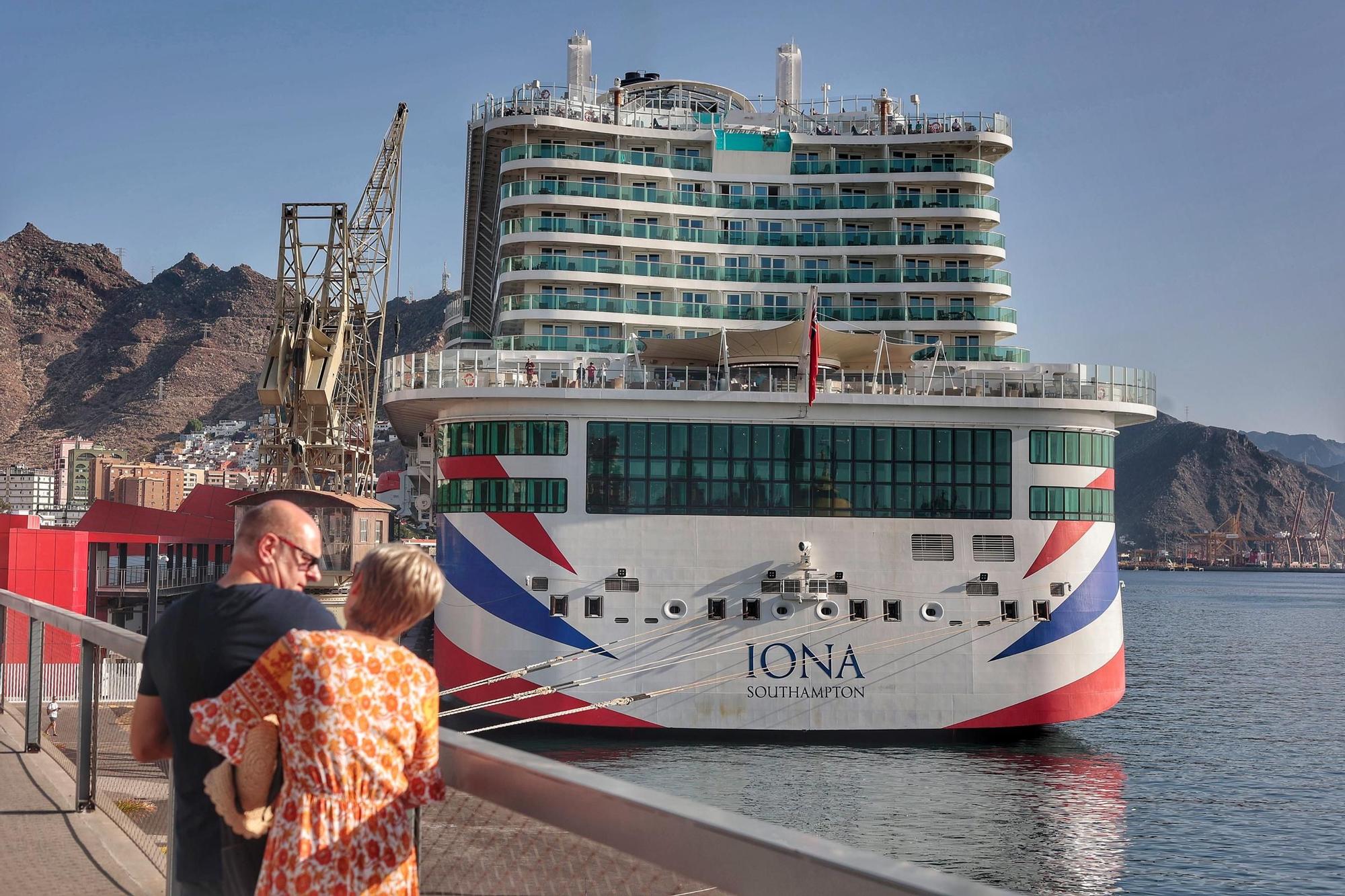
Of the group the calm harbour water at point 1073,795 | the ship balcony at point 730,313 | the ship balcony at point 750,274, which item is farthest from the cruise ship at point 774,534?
the ship balcony at point 750,274

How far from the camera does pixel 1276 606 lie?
12200 cm

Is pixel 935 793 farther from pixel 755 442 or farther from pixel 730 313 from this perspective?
pixel 730 313

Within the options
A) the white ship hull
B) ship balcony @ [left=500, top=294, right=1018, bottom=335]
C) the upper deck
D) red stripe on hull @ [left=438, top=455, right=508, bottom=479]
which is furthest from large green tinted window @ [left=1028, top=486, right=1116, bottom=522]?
red stripe on hull @ [left=438, top=455, right=508, bottom=479]

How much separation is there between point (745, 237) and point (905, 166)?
541 centimetres

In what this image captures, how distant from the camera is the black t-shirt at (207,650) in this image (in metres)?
4.01

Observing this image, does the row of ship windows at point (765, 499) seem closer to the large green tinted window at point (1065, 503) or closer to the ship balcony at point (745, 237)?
the large green tinted window at point (1065, 503)

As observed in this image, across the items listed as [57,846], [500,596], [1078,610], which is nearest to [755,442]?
[500,596]

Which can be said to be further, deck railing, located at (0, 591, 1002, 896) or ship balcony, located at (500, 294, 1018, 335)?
ship balcony, located at (500, 294, 1018, 335)

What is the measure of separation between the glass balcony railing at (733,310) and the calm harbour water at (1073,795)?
11.6m

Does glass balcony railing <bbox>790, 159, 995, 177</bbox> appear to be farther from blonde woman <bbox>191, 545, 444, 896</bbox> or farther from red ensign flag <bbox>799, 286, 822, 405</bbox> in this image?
blonde woman <bbox>191, 545, 444, 896</bbox>

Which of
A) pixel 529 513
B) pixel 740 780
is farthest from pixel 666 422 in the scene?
pixel 740 780

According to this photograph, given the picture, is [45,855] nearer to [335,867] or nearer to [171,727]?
[171,727]

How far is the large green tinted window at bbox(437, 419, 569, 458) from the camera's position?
2723 cm

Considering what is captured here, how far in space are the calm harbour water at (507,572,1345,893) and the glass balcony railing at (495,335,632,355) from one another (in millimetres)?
10304
